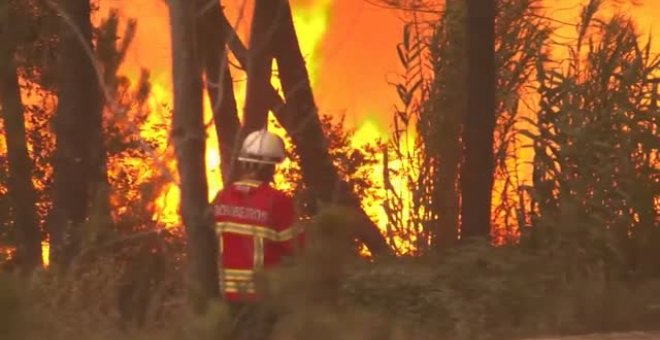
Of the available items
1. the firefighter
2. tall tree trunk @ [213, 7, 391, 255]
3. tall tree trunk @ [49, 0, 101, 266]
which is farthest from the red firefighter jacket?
tall tree trunk @ [49, 0, 101, 266]

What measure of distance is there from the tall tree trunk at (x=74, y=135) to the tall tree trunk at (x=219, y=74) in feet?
7.42

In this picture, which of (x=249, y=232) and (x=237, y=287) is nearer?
(x=249, y=232)

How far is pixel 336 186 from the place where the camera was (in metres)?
13.9

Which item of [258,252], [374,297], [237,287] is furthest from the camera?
[374,297]

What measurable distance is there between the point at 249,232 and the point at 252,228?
34 mm

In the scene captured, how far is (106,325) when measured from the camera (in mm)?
7914

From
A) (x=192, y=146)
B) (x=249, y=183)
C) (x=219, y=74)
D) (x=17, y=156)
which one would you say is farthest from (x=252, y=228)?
(x=17, y=156)

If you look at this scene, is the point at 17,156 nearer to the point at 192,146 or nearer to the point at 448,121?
the point at 448,121

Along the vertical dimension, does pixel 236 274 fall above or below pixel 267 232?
below

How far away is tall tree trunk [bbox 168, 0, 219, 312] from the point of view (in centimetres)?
749

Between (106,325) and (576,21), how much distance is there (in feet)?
26.9

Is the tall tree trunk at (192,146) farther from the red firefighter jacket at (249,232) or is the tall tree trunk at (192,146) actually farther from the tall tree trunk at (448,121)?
the tall tree trunk at (448,121)

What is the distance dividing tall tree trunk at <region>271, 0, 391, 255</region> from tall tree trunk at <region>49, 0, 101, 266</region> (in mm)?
2506

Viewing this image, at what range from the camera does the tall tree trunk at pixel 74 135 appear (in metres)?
16.1
